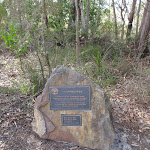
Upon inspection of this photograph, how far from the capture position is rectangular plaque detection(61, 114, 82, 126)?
2488 millimetres

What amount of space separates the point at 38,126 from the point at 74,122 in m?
0.61

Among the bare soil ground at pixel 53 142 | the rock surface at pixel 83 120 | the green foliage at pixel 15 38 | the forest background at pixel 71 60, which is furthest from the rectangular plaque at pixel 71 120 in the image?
the green foliage at pixel 15 38

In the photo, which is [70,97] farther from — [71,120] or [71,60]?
[71,60]

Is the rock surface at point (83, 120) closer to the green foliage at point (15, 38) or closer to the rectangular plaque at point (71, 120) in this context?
the rectangular plaque at point (71, 120)

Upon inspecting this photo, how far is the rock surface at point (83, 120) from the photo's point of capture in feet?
7.77

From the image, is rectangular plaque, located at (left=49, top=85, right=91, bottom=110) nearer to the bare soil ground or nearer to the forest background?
the bare soil ground

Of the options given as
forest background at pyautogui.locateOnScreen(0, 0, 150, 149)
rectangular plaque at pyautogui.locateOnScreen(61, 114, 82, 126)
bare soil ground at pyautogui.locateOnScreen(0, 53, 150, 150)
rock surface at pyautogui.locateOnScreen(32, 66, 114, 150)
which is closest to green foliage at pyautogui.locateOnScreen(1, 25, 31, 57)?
forest background at pyautogui.locateOnScreen(0, 0, 150, 149)

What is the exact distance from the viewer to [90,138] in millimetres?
2512

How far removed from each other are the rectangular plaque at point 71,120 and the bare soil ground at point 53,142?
38 centimetres

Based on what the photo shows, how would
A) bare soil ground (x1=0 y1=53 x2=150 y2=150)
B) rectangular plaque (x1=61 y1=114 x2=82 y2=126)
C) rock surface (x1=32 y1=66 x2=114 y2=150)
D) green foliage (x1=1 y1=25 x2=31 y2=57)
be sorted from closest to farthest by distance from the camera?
rock surface (x1=32 y1=66 x2=114 y2=150), rectangular plaque (x1=61 y1=114 x2=82 y2=126), bare soil ground (x1=0 y1=53 x2=150 y2=150), green foliage (x1=1 y1=25 x2=31 y2=57)

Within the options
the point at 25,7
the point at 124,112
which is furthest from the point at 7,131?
the point at 25,7

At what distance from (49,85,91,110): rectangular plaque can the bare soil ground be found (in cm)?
66

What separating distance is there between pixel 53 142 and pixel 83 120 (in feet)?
2.13

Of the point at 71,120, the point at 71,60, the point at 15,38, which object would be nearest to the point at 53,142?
the point at 71,120
